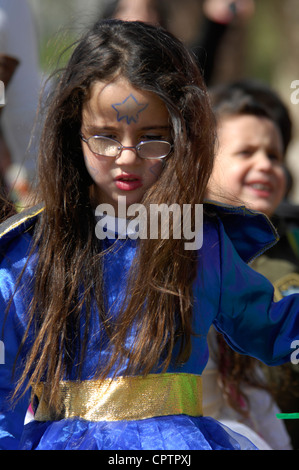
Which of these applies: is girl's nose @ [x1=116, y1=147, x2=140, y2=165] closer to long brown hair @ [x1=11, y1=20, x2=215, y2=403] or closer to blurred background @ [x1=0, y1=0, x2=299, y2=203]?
long brown hair @ [x1=11, y1=20, x2=215, y2=403]

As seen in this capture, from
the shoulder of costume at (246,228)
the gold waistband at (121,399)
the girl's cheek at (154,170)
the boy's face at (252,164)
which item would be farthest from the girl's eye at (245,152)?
the gold waistband at (121,399)

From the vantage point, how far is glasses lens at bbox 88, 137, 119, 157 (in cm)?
130

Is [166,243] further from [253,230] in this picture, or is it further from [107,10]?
[107,10]

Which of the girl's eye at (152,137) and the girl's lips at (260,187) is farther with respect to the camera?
the girl's lips at (260,187)

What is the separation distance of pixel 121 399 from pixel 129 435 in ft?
0.24

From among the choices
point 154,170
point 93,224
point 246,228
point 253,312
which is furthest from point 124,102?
point 253,312

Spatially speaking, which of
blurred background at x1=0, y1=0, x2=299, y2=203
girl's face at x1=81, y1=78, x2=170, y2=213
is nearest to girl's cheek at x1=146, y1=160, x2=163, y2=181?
A: girl's face at x1=81, y1=78, x2=170, y2=213

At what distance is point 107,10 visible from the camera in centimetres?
238

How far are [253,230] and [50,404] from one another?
0.57m

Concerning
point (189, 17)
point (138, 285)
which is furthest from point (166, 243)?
point (189, 17)

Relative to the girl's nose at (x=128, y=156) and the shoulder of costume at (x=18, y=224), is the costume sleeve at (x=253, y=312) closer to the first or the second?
the girl's nose at (x=128, y=156)

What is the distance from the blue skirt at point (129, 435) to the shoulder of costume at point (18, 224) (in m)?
0.38

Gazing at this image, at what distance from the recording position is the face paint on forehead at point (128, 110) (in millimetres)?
1276

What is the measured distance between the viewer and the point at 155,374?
50.5 inches
